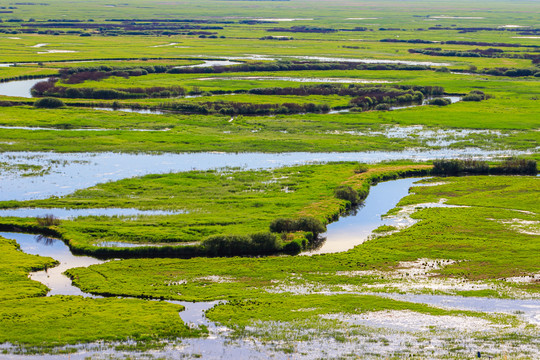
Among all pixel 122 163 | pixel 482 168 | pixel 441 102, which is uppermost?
pixel 441 102

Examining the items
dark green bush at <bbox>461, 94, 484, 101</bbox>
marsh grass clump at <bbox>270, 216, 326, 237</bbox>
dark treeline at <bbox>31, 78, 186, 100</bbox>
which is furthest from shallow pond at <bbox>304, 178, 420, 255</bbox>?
dark treeline at <bbox>31, 78, 186, 100</bbox>

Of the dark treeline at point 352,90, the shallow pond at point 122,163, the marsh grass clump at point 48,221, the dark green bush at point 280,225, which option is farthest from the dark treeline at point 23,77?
the dark green bush at point 280,225

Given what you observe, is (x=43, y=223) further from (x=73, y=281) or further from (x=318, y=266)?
(x=318, y=266)

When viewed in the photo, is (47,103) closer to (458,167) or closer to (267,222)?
(267,222)

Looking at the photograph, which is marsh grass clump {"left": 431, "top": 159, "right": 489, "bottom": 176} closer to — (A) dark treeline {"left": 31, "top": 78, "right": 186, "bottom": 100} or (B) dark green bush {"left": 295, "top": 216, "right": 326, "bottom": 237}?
(B) dark green bush {"left": 295, "top": 216, "right": 326, "bottom": 237}

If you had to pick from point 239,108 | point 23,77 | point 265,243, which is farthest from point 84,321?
point 23,77

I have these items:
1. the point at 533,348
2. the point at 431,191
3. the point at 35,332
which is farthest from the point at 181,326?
the point at 431,191
